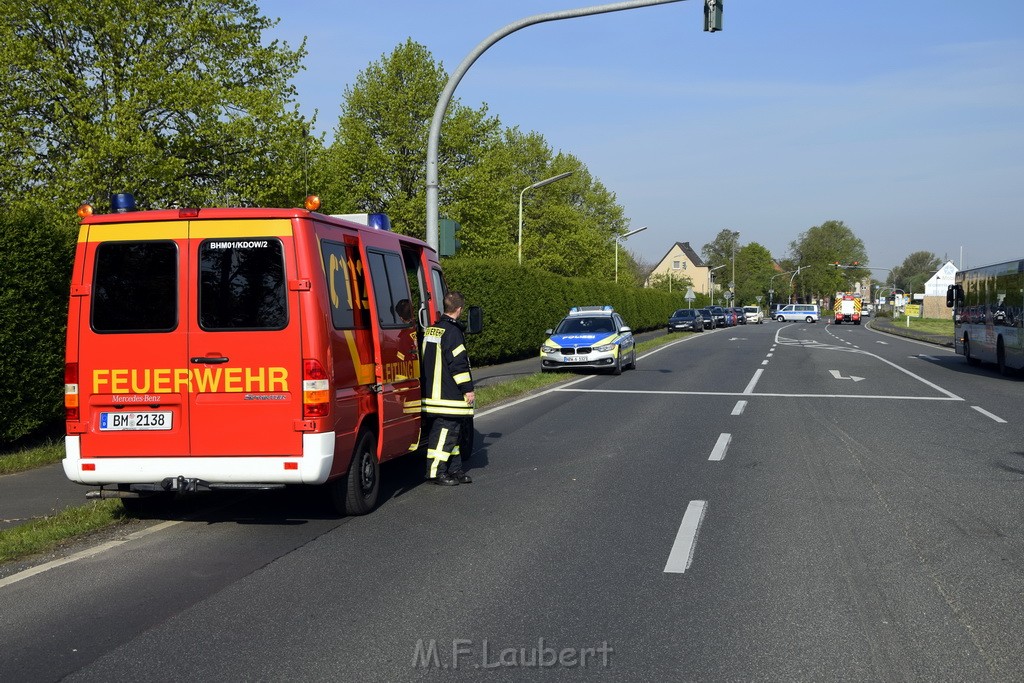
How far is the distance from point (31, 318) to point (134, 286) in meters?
4.62

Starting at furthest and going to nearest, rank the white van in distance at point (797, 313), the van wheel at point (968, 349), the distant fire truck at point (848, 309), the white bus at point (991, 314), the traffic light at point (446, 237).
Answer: the white van in distance at point (797, 313) < the distant fire truck at point (848, 309) < the van wheel at point (968, 349) < the white bus at point (991, 314) < the traffic light at point (446, 237)

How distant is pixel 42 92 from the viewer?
24.4 metres

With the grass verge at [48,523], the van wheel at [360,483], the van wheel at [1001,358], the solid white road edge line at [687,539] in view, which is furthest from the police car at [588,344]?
the van wheel at [360,483]

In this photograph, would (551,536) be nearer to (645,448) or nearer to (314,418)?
(314,418)

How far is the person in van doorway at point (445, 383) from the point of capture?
8.93 m

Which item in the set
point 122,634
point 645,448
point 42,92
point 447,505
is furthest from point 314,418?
point 42,92

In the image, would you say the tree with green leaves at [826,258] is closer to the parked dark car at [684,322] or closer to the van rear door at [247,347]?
the parked dark car at [684,322]

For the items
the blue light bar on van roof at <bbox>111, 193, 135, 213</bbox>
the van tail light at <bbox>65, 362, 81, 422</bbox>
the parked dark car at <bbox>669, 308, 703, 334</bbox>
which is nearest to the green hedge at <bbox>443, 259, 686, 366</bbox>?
the blue light bar on van roof at <bbox>111, 193, 135, 213</bbox>

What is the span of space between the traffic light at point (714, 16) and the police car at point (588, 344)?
10.6 meters

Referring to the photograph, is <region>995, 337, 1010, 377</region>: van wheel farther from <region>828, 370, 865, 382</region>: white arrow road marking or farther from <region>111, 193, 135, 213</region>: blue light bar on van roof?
<region>111, 193, 135, 213</region>: blue light bar on van roof

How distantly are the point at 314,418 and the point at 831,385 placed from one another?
1601cm

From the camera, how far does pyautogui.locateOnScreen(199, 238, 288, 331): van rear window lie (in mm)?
6984

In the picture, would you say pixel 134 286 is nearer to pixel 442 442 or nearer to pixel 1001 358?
pixel 442 442

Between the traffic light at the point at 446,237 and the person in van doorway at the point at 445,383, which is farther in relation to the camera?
the traffic light at the point at 446,237
